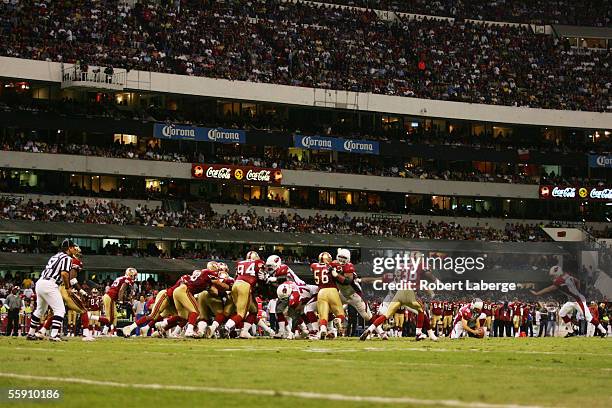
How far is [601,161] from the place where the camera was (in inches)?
3403

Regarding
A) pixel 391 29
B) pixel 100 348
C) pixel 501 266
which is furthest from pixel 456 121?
pixel 100 348

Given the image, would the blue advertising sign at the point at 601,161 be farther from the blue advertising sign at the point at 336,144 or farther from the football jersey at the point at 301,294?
the football jersey at the point at 301,294

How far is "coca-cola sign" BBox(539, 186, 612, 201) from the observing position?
85062mm

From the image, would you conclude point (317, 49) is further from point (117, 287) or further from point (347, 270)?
point (347, 270)

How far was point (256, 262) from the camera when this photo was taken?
30.0m

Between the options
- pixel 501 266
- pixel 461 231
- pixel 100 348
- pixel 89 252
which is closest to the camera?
pixel 100 348

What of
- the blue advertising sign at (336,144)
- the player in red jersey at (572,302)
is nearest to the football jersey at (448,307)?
the player in red jersey at (572,302)

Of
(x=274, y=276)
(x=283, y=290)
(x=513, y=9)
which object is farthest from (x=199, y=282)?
(x=513, y=9)

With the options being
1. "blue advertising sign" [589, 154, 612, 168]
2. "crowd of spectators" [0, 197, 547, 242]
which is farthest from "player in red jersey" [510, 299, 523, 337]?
"blue advertising sign" [589, 154, 612, 168]

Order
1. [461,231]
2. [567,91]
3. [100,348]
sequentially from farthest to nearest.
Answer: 1. [567,91]
2. [461,231]
3. [100,348]

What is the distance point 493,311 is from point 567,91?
1615 inches

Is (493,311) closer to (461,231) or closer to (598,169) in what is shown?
(461,231)

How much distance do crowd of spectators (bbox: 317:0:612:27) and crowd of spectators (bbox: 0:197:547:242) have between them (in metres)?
18.7

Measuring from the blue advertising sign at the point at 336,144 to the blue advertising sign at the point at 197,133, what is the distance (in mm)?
4226
